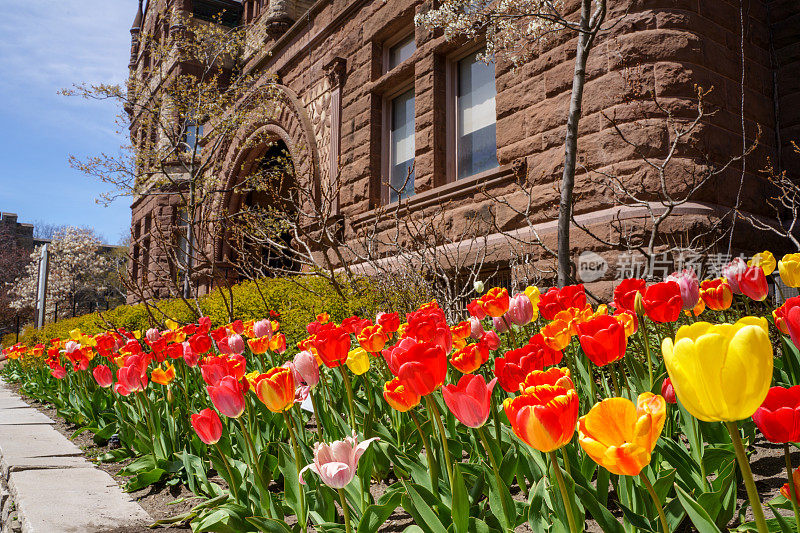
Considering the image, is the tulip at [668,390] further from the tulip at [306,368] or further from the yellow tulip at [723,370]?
the tulip at [306,368]

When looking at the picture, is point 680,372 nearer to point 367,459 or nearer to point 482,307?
point 367,459

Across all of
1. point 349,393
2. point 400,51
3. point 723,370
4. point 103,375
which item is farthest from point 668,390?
point 400,51

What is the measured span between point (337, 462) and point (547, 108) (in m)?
5.77

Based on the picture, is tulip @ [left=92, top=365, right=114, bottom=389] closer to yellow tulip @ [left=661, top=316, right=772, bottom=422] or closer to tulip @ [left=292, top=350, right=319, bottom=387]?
tulip @ [left=292, top=350, right=319, bottom=387]

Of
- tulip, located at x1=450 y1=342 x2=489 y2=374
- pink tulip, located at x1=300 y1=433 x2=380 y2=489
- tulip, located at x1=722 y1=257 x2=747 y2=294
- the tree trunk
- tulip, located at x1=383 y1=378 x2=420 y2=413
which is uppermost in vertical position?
the tree trunk

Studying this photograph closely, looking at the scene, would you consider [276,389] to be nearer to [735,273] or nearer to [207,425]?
[207,425]

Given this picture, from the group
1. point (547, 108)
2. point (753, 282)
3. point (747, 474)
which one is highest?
point (547, 108)

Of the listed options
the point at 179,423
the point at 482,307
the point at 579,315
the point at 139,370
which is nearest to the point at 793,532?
the point at 579,315

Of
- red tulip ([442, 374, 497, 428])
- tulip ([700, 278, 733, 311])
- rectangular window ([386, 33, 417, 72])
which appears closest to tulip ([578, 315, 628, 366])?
red tulip ([442, 374, 497, 428])

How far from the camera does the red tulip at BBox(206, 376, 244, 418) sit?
1706mm

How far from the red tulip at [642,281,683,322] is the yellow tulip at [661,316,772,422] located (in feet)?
3.58

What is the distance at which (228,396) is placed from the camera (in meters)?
1.72

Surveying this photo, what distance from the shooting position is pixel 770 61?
6.62m

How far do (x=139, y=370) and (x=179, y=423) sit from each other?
609 mm
